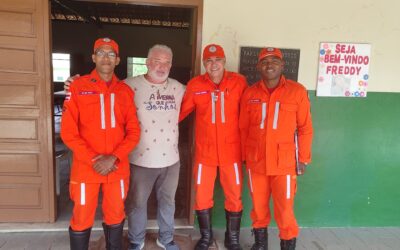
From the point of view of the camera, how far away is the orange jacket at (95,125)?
204 cm

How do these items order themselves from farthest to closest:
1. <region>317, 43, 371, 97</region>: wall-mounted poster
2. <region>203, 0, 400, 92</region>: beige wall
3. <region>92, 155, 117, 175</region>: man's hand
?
<region>317, 43, 371, 97</region>: wall-mounted poster < <region>203, 0, 400, 92</region>: beige wall < <region>92, 155, 117, 175</region>: man's hand

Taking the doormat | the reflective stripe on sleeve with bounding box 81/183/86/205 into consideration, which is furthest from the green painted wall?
the reflective stripe on sleeve with bounding box 81/183/86/205

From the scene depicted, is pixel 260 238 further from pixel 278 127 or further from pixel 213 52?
pixel 213 52

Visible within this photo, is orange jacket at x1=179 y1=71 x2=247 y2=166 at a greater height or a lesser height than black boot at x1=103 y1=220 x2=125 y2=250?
greater

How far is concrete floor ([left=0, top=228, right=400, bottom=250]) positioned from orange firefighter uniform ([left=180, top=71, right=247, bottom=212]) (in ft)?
1.73

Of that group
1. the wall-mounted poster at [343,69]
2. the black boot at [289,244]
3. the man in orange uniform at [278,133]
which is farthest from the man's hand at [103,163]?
the wall-mounted poster at [343,69]

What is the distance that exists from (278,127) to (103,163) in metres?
1.22

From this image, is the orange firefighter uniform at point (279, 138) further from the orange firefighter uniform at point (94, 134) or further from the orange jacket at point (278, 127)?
the orange firefighter uniform at point (94, 134)

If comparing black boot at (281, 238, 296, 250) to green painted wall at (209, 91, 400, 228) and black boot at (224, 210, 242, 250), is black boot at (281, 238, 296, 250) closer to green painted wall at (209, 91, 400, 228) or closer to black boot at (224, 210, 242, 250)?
black boot at (224, 210, 242, 250)

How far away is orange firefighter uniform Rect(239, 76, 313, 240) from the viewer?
228cm

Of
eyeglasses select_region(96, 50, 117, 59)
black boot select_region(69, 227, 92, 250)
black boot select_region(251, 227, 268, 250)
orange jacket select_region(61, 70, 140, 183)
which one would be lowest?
black boot select_region(251, 227, 268, 250)

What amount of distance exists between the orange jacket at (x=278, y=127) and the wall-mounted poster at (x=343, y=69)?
75 cm

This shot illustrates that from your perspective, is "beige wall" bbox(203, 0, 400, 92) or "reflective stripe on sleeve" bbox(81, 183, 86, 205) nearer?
"reflective stripe on sleeve" bbox(81, 183, 86, 205)

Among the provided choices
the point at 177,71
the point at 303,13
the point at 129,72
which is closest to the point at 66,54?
the point at 129,72
